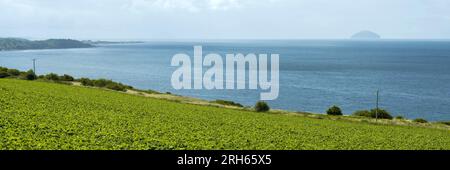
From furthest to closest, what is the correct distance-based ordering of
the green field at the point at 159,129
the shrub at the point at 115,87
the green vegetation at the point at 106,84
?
the green vegetation at the point at 106,84, the shrub at the point at 115,87, the green field at the point at 159,129

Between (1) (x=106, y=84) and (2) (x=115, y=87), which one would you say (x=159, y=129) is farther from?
(1) (x=106, y=84)

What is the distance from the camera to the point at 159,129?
33.7m

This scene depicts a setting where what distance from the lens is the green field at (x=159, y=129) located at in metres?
27.5

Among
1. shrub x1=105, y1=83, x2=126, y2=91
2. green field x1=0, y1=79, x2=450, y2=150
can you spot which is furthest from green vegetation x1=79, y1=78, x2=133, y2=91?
green field x1=0, y1=79, x2=450, y2=150

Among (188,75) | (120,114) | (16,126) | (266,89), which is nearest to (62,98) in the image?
(120,114)

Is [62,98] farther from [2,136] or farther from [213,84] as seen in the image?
[213,84]

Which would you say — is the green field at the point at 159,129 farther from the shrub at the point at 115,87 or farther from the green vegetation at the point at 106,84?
the green vegetation at the point at 106,84

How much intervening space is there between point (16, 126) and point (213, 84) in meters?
87.4

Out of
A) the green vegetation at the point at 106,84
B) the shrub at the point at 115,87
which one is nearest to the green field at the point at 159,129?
the shrub at the point at 115,87

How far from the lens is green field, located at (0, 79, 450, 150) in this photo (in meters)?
27.5

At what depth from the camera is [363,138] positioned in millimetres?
38438

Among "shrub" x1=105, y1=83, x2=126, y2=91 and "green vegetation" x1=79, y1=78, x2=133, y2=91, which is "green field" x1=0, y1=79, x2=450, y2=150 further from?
"green vegetation" x1=79, y1=78, x2=133, y2=91

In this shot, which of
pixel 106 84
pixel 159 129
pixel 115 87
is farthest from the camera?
pixel 106 84

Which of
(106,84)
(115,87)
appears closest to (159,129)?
(115,87)
